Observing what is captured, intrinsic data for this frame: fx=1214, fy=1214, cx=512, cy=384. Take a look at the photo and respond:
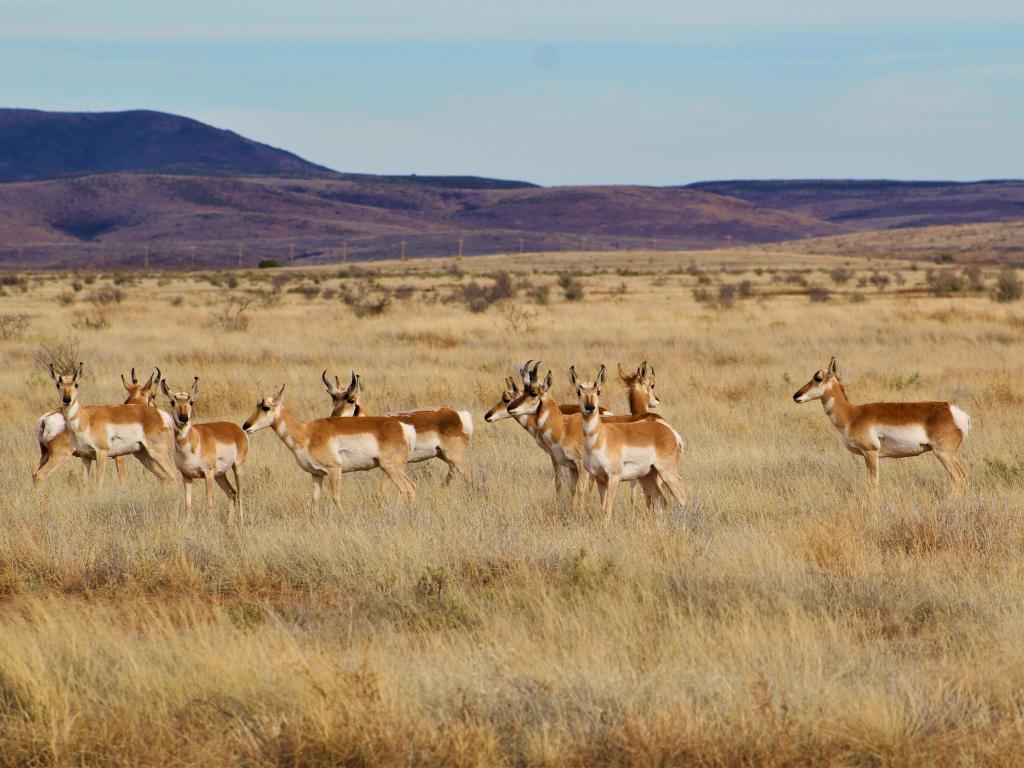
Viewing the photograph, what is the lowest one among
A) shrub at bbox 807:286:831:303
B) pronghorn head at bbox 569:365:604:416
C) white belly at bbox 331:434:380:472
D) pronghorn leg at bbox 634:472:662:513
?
pronghorn leg at bbox 634:472:662:513

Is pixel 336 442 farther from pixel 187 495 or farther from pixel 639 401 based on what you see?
pixel 639 401

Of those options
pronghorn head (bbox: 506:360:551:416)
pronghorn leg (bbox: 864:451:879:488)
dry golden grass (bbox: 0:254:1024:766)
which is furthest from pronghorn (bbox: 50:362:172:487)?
pronghorn leg (bbox: 864:451:879:488)

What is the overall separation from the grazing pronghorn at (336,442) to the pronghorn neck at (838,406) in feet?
13.3

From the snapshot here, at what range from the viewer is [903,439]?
1121cm

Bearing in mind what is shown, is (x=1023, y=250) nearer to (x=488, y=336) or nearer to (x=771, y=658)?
(x=488, y=336)

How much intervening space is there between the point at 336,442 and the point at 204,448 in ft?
3.71

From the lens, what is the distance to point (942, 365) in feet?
67.8

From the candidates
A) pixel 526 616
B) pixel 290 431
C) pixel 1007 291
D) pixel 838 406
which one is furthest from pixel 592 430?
pixel 1007 291

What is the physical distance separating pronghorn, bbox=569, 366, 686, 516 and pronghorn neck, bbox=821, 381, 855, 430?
2.13 m

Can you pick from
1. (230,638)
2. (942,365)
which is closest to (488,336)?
(942,365)

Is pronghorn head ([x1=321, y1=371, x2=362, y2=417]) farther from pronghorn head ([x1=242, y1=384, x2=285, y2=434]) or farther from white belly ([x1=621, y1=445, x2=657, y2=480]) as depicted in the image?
white belly ([x1=621, y1=445, x2=657, y2=480])

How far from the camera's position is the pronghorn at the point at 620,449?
972cm

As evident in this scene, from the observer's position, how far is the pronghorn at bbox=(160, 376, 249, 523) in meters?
10.1

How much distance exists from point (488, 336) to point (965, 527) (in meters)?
19.4
